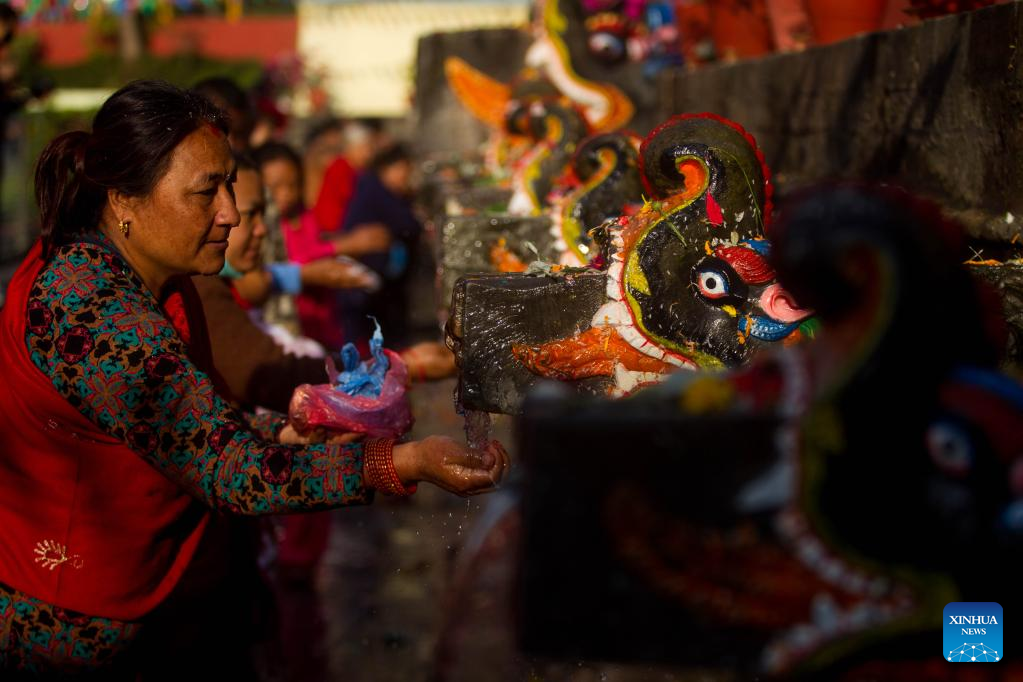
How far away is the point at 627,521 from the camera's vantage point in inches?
54.0

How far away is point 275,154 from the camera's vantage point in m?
5.79

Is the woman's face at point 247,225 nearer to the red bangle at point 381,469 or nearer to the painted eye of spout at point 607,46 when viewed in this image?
the red bangle at point 381,469

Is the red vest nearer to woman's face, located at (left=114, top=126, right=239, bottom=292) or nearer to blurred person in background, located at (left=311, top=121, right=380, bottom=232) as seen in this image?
woman's face, located at (left=114, top=126, right=239, bottom=292)

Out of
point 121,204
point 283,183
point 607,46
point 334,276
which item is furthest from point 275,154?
point 121,204

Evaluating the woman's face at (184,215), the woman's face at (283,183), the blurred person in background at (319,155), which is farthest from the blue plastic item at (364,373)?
the blurred person in background at (319,155)

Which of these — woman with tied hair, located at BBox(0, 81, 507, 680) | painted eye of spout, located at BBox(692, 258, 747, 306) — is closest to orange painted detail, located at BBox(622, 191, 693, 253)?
painted eye of spout, located at BBox(692, 258, 747, 306)

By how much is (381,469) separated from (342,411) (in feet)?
2.12

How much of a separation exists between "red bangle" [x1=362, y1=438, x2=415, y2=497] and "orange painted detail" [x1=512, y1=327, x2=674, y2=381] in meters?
0.35

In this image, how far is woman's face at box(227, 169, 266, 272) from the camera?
12.4ft

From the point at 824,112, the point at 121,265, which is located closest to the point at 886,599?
the point at 121,265

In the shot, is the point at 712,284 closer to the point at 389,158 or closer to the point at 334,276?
the point at 334,276

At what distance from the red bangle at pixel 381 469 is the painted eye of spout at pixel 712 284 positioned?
0.66 metres

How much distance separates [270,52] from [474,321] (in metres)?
30.2

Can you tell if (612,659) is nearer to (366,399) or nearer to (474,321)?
(474,321)
